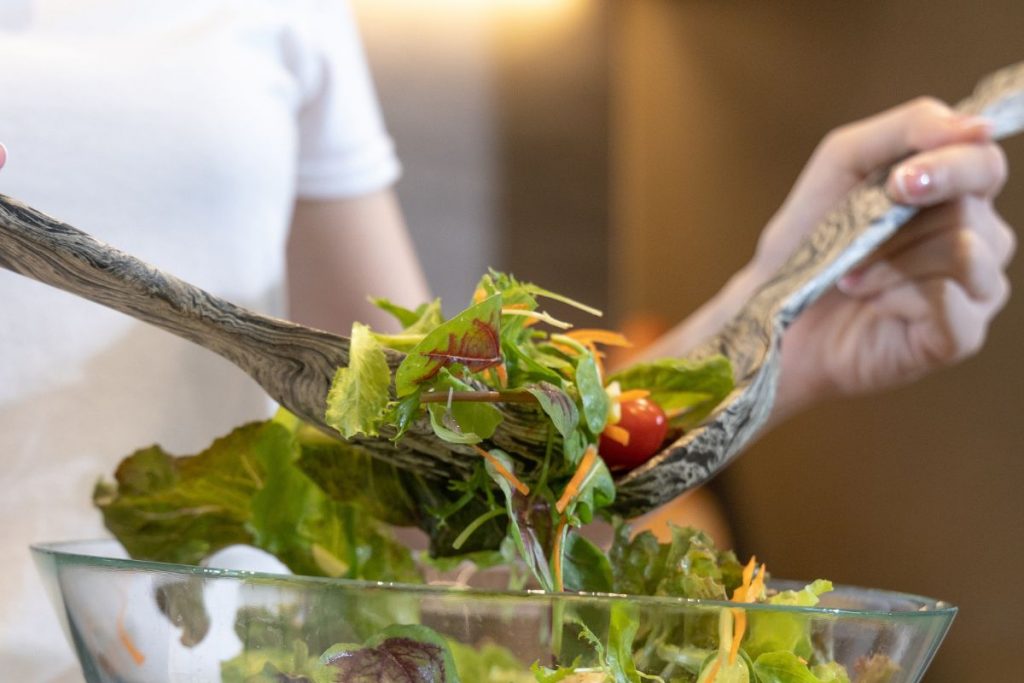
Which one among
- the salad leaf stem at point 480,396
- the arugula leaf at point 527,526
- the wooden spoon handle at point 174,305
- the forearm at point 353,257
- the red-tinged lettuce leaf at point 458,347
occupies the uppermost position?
the forearm at point 353,257

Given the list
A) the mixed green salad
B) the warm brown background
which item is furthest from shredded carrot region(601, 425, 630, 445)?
the warm brown background

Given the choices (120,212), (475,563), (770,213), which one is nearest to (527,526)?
(475,563)

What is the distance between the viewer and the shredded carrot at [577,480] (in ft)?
1.17

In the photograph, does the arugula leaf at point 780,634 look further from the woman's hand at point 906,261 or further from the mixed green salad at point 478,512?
the woman's hand at point 906,261

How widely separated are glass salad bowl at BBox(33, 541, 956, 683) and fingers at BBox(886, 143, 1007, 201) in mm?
346

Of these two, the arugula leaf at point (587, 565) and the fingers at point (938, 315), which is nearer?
the arugula leaf at point (587, 565)

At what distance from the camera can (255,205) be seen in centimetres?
66

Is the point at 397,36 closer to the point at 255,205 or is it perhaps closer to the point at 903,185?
the point at 255,205

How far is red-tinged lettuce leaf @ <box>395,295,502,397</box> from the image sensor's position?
324 mm

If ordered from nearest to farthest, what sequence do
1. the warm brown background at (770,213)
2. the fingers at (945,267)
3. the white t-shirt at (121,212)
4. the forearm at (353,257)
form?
the white t-shirt at (121,212) → the fingers at (945,267) → the forearm at (353,257) → the warm brown background at (770,213)

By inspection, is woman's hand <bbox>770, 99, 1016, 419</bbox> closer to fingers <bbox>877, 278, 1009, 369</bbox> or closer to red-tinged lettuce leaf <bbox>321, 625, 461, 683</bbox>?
fingers <bbox>877, 278, 1009, 369</bbox>

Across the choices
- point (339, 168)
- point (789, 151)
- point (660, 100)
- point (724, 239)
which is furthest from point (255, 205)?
point (660, 100)

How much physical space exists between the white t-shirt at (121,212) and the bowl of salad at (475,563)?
0.11m

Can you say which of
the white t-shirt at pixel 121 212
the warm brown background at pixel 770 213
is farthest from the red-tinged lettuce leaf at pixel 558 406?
the warm brown background at pixel 770 213
